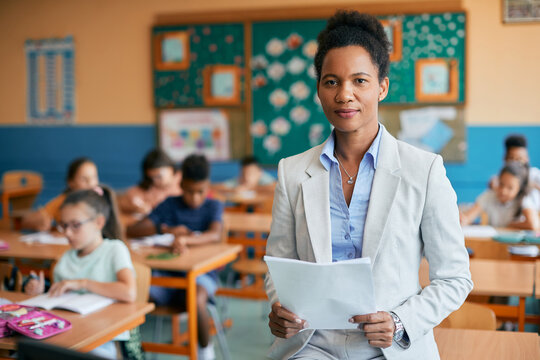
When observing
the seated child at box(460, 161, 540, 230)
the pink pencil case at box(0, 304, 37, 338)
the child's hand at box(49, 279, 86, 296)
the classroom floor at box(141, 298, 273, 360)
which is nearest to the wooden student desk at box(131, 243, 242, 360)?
the classroom floor at box(141, 298, 273, 360)

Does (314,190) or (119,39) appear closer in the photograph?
(314,190)

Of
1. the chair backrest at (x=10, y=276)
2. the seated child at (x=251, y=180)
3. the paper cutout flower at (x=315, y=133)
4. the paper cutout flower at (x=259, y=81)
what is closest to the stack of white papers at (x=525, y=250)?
the chair backrest at (x=10, y=276)

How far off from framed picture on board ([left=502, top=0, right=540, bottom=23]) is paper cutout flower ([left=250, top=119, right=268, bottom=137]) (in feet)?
8.72

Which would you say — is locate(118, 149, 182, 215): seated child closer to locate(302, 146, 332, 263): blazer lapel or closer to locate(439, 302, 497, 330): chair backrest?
locate(439, 302, 497, 330): chair backrest

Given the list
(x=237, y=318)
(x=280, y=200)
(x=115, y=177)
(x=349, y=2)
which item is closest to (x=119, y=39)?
(x=115, y=177)

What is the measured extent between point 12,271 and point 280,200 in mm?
1634

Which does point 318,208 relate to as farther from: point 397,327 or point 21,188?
point 21,188

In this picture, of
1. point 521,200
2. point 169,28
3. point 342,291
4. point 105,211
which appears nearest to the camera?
point 342,291

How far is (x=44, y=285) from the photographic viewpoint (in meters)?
2.45

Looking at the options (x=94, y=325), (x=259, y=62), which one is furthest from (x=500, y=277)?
(x=259, y=62)

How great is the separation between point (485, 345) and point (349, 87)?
90 centimetres

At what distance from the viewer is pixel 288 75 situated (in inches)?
244

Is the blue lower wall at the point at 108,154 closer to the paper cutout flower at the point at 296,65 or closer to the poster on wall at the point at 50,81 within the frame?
the poster on wall at the point at 50,81

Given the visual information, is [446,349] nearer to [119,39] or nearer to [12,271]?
[12,271]
